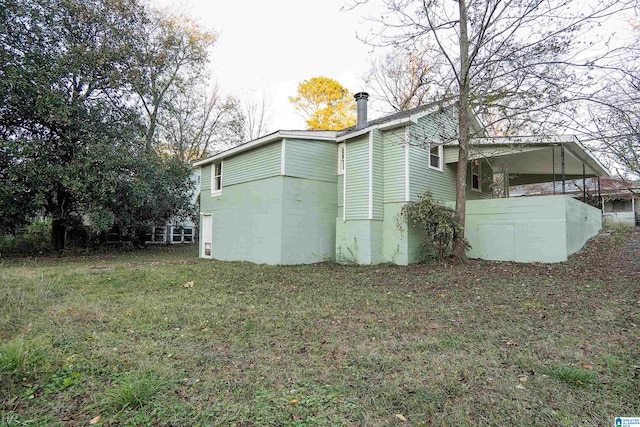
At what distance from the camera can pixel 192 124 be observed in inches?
909

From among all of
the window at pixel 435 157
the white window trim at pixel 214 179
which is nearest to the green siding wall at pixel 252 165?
the white window trim at pixel 214 179

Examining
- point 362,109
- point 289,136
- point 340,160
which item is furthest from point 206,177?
point 362,109

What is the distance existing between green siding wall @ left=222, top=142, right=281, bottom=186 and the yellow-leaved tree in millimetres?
11222

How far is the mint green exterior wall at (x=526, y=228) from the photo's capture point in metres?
9.20

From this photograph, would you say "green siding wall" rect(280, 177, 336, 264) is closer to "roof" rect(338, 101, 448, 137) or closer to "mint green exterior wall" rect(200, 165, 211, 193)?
"roof" rect(338, 101, 448, 137)

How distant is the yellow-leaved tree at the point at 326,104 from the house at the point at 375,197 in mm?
11318

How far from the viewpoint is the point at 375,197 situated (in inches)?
418

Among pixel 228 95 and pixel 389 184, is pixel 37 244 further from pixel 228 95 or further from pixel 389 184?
pixel 389 184

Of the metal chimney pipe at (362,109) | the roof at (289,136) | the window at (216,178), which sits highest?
the metal chimney pipe at (362,109)

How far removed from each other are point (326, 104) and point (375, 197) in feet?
49.0

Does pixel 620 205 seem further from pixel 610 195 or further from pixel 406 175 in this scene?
pixel 406 175

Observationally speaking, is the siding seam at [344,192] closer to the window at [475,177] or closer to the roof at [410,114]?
the roof at [410,114]

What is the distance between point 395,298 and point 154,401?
4.48 m

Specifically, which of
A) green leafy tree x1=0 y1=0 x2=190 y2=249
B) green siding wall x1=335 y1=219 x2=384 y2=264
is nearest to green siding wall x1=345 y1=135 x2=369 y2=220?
green siding wall x1=335 y1=219 x2=384 y2=264
